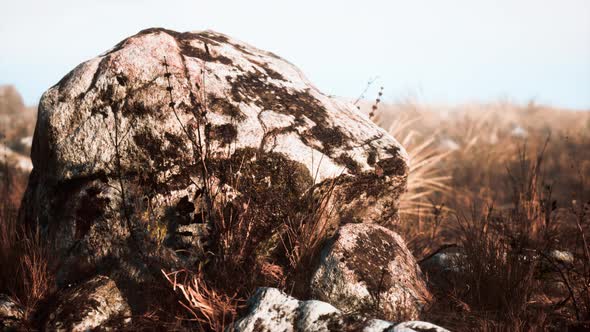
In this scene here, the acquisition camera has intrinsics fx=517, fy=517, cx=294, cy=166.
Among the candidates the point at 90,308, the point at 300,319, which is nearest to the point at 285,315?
the point at 300,319

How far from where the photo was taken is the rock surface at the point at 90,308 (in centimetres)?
265

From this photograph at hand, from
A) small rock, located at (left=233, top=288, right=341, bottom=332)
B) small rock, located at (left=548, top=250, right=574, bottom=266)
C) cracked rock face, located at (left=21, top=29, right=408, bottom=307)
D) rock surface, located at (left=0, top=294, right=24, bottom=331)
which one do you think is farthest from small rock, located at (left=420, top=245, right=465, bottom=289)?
rock surface, located at (left=0, top=294, right=24, bottom=331)

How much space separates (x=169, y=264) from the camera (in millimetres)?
3000

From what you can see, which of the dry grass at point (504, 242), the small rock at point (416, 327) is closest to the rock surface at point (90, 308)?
the small rock at point (416, 327)

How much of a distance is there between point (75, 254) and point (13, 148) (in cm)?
1079

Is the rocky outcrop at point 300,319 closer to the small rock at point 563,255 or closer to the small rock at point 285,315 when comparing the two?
the small rock at point 285,315

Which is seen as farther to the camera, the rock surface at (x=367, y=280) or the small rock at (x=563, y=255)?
the small rock at (x=563, y=255)

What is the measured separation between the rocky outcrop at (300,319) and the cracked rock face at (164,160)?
69 cm

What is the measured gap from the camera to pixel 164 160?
3.05 metres

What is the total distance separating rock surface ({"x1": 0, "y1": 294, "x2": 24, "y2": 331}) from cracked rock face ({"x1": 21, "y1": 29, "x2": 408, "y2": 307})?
337 millimetres

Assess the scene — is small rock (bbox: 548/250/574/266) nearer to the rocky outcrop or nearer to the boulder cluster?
the boulder cluster

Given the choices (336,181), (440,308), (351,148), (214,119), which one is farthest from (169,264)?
(440,308)

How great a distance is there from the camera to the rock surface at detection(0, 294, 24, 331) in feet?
8.63

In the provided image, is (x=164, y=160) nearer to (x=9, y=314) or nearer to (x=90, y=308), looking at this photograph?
(x=90, y=308)
